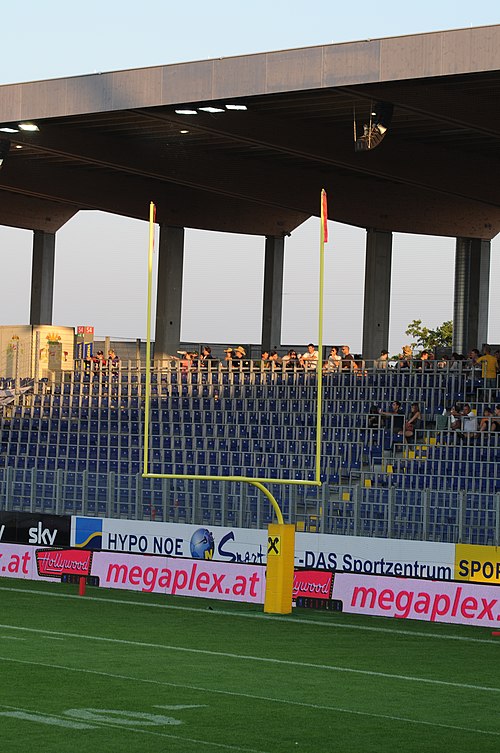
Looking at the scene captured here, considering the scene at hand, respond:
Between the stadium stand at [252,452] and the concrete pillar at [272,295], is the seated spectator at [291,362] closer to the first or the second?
the stadium stand at [252,452]

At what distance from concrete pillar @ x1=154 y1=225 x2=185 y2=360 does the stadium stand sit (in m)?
1.11

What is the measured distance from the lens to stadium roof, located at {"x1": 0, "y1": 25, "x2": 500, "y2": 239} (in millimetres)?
22219

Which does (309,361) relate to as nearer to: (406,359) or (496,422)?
(406,359)

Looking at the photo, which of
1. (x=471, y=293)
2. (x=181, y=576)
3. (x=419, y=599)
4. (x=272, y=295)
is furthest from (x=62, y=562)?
(x=272, y=295)

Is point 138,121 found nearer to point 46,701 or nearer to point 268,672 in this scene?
point 268,672

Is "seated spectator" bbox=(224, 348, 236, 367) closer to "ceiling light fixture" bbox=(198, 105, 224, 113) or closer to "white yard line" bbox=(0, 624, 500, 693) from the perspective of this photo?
"ceiling light fixture" bbox=(198, 105, 224, 113)

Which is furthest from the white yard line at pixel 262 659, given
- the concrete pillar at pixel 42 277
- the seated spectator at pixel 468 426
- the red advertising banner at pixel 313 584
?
the concrete pillar at pixel 42 277

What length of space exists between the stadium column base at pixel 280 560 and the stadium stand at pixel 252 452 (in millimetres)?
3309

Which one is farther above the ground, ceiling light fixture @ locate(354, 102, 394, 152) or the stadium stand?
ceiling light fixture @ locate(354, 102, 394, 152)

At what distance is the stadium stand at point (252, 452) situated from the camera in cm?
2130

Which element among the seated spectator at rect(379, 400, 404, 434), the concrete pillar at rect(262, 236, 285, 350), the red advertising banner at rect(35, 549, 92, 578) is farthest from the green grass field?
the concrete pillar at rect(262, 236, 285, 350)

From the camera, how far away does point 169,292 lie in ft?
114

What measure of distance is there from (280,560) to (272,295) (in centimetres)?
1869

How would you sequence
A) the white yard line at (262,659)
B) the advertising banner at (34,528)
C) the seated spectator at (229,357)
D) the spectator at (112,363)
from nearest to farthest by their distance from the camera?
the white yard line at (262,659) → the advertising banner at (34,528) → the seated spectator at (229,357) → the spectator at (112,363)
